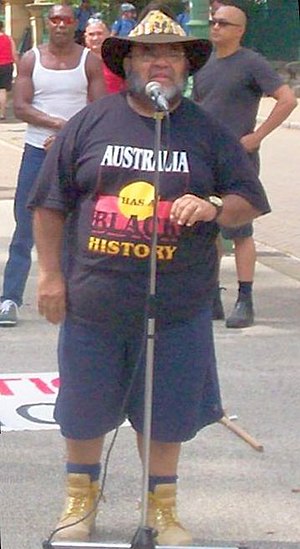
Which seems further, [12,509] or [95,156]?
[12,509]

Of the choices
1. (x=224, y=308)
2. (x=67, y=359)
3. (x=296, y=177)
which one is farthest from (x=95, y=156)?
(x=296, y=177)

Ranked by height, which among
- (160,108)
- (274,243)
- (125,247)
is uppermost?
(160,108)

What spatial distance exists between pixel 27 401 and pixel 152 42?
2.66 m

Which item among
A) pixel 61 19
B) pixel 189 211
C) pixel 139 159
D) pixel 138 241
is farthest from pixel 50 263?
pixel 61 19

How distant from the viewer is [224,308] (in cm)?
878

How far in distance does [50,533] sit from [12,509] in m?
0.31

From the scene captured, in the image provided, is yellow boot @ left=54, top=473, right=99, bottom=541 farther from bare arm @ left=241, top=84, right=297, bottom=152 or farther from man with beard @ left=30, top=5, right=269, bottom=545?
bare arm @ left=241, top=84, right=297, bottom=152

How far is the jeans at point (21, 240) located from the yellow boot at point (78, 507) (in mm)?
3326

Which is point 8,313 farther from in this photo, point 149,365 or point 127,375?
point 149,365

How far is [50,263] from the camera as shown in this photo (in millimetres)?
4516

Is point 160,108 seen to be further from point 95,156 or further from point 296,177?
point 296,177

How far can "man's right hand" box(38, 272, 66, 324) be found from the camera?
14.7ft

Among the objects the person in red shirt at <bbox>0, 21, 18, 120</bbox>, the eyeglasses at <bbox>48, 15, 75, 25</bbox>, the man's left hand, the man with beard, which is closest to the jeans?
the eyeglasses at <bbox>48, 15, 75, 25</bbox>

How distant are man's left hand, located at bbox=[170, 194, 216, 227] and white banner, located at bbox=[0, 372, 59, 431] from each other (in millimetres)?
2015
